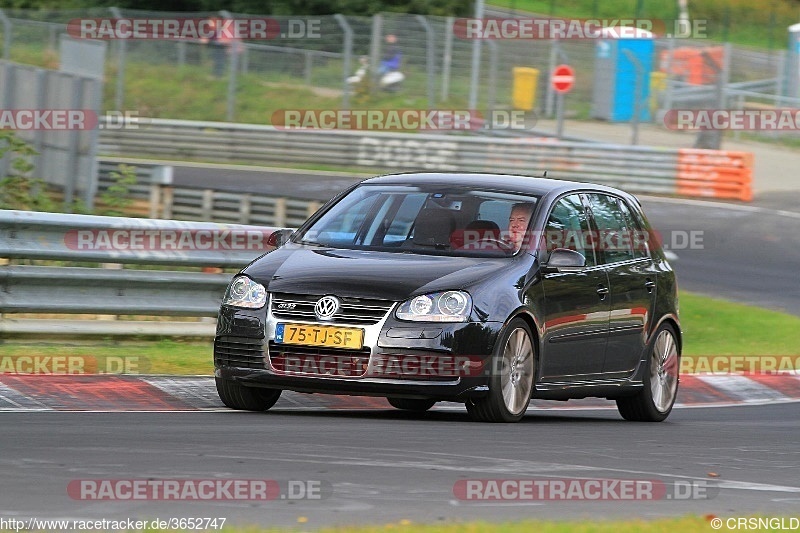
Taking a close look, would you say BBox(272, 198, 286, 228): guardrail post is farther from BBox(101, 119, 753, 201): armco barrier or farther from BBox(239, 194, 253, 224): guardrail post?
BBox(101, 119, 753, 201): armco barrier

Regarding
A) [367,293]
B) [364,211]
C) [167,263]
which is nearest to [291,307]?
[367,293]

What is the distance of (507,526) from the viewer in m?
6.01

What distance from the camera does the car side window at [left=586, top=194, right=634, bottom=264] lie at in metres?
11.1

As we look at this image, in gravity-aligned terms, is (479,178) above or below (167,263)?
above

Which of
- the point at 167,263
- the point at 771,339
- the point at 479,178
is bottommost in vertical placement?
the point at 771,339

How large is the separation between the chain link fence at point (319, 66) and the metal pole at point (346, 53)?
0.8 inches

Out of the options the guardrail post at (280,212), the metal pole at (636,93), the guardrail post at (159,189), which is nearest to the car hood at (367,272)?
the guardrail post at (280,212)

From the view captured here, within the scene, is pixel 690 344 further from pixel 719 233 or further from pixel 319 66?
pixel 319 66

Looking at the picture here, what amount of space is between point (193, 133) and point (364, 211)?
2596cm

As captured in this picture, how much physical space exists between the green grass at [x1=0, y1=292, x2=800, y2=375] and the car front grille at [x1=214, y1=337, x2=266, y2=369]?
1765 mm

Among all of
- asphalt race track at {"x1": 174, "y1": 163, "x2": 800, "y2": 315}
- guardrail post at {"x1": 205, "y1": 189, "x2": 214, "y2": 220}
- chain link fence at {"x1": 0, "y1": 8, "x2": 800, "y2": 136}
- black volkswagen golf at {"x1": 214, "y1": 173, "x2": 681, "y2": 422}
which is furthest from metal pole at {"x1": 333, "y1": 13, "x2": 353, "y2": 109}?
black volkswagen golf at {"x1": 214, "y1": 173, "x2": 681, "y2": 422}

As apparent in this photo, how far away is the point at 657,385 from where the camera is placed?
11.8m

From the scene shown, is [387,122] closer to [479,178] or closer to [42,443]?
[479,178]

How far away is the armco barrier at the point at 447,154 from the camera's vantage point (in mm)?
31281
